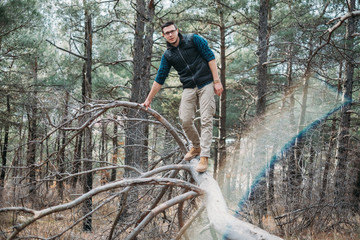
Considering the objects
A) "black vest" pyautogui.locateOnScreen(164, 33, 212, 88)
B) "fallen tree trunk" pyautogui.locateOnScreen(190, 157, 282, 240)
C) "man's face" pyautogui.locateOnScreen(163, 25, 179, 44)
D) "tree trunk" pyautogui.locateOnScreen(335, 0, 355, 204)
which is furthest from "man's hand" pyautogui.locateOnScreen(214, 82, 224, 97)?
"tree trunk" pyautogui.locateOnScreen(335, 0, 355, 204)

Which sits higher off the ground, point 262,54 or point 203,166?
point 262,54

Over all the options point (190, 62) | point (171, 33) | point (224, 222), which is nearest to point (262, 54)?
point (190, 62)

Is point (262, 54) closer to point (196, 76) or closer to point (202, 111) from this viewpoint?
point (196, 76)

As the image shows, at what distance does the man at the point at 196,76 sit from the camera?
3271 millimetres

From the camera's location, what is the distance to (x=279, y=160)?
22.5 feet

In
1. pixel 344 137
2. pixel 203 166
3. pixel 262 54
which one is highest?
pixel 262 54

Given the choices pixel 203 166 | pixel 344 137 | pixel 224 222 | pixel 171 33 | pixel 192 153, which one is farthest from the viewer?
pixel 344 137

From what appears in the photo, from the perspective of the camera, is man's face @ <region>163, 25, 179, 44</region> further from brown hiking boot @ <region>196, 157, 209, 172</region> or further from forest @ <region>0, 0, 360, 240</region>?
brown hiking boot @ <region>196, 157, 209, 172</region>

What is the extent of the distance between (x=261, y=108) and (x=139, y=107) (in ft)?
22.8

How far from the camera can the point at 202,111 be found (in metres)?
3.34

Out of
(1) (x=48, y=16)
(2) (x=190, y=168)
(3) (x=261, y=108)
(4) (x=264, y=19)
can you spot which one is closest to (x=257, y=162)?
(3) (x=261, y=108)

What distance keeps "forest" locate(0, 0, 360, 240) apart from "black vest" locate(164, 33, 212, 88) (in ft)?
2.33

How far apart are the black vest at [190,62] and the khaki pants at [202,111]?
10 centimetres

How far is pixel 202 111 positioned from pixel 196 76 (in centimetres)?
43
